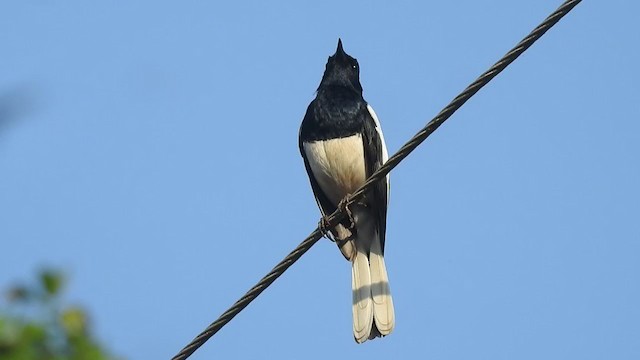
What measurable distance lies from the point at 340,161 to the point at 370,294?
2.75 feet

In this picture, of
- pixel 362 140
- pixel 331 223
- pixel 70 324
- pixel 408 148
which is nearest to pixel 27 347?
pixel 70 324

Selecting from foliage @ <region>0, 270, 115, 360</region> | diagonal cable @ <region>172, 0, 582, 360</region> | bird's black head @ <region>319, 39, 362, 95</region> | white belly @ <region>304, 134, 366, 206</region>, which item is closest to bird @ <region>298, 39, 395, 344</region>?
white belly @ <region>304, 134, 366, 206</region>

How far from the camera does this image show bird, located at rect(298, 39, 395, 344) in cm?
612

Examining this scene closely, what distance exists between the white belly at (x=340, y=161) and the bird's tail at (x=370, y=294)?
0.42 meters

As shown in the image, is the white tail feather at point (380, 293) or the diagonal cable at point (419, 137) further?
the white tail feather at point (380, 293)

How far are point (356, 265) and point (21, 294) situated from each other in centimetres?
452

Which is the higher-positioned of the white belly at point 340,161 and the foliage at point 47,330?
the white belly at point 340,161

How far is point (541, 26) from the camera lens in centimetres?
396

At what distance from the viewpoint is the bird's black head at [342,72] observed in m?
6.77

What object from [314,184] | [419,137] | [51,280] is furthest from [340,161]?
[51,280]

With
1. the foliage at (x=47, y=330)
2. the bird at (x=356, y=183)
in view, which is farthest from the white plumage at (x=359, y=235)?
the foliage at (x=47, y=330)

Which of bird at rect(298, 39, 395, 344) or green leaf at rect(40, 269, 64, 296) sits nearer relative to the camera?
green leaf at rect(40, 269, 64, 296)

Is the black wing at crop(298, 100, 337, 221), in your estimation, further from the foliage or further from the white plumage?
the foliage

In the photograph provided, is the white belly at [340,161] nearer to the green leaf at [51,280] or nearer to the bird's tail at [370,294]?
the bird's tail at [370,294]
